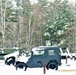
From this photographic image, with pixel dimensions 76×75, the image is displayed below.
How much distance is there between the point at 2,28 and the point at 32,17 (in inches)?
221

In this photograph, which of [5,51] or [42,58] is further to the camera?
[5,51]

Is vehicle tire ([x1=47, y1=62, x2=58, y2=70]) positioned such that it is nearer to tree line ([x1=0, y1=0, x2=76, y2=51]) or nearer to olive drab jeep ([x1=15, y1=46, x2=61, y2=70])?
olive drab jeep ([x1=15, y1=46, x2=61, y2=70])

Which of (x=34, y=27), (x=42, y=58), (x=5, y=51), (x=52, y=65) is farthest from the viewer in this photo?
(x=34, y=27)

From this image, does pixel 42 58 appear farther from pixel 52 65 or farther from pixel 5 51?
pixel 5 51

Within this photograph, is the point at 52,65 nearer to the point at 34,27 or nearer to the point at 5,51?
the point at 5,51

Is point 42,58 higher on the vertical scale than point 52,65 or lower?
higher

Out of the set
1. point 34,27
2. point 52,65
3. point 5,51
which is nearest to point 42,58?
point 52,65

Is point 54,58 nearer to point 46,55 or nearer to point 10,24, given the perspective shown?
point 46,55

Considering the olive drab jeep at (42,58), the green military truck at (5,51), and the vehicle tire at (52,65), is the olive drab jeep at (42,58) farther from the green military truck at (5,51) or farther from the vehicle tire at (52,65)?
the green military truck at (5,51)

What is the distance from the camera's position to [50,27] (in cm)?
4325

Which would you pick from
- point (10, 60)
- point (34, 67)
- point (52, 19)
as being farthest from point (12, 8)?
point (34, 67)

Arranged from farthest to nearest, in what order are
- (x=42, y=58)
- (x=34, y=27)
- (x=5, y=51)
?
(x=34, y=27) < (x=5, y=51) < (x=42, y=58)

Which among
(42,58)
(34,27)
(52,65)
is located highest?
(34,27)

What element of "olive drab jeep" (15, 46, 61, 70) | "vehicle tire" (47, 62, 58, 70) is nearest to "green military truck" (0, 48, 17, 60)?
"olive drab jeep" (15, 46, 61, 70)
